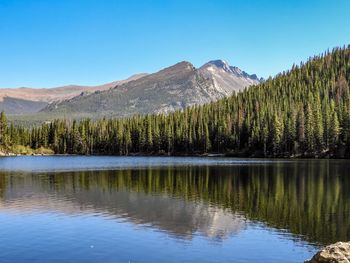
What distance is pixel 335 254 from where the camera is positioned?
75.0 ft

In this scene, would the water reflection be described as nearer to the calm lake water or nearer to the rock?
the calm lake water

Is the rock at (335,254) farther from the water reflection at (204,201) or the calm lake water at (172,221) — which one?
the water reflection at (204,201)

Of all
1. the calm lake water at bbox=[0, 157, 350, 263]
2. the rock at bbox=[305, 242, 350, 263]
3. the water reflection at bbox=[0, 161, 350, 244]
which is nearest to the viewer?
the rock at bbox=[305, 242, 350, 263]

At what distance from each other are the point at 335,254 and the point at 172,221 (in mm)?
24257

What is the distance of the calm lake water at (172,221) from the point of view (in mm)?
32656

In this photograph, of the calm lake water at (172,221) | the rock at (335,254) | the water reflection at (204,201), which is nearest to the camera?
the rock at (335,254)

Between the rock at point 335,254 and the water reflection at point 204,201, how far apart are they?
495 inches

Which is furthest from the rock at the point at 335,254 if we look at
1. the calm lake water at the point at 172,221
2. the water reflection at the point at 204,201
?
the water reflection at the point at 204,201

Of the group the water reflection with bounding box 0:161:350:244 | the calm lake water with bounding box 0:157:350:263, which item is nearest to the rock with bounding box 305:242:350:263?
the calm lake water with bounding box 0:157:350:263

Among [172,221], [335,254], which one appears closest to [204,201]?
[172,221]

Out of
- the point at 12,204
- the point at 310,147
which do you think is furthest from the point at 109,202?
the point at 310,147

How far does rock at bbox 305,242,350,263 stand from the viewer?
74.1ft

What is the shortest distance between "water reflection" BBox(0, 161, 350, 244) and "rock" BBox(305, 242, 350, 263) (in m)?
12.6

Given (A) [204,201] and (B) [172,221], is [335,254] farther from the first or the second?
(A) [204,201]
